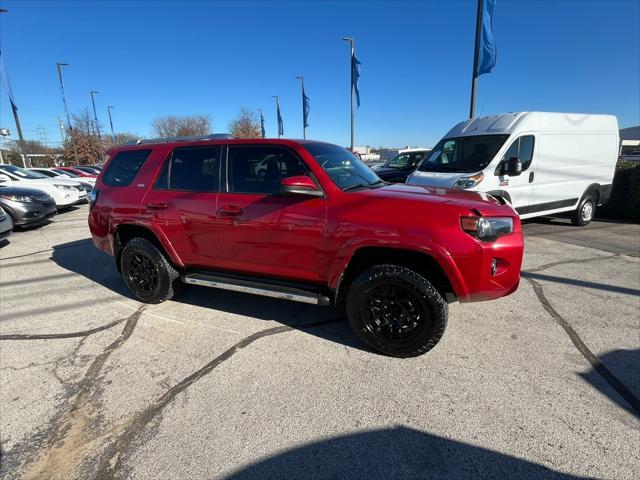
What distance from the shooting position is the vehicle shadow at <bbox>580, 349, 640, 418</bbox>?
2418 millimetres

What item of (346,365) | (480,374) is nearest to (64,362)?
(346,365)

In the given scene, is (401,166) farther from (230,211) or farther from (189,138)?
(230,211)

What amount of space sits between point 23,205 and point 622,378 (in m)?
11.4

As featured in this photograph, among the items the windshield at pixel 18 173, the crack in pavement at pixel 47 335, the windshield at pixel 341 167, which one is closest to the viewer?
the windshield at pixel 341 167

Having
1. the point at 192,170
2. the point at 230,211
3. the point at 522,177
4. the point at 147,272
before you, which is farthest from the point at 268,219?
the point at 522,177

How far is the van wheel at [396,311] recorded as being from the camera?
110 inches

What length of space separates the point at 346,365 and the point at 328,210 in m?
1.32

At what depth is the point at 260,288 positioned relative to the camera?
3.36 meters

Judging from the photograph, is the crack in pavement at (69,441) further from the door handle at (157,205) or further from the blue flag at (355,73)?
the blue flag at (355,73)

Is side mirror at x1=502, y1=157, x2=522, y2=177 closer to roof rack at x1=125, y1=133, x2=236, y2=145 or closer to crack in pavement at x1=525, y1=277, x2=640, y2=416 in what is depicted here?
crack in pavement at x1=525, y1=277, x2=640, y2=416

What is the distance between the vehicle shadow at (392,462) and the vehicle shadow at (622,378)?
0.92m

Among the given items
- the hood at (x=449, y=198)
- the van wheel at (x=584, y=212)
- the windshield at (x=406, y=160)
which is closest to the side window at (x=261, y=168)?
the hood at (x=449, y=198)

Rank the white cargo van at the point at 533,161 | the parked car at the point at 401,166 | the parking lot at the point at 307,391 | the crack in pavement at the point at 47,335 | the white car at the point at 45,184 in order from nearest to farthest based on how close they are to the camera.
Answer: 1. the parking lot at the point at 307,391
2. the crack in pavement at the point at 47,335
3. the white cargo van at the point at 533,161
4. the white car at the point at 45,184
5. the parked car at the point at 401,166

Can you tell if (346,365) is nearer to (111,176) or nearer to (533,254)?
(111,176)
